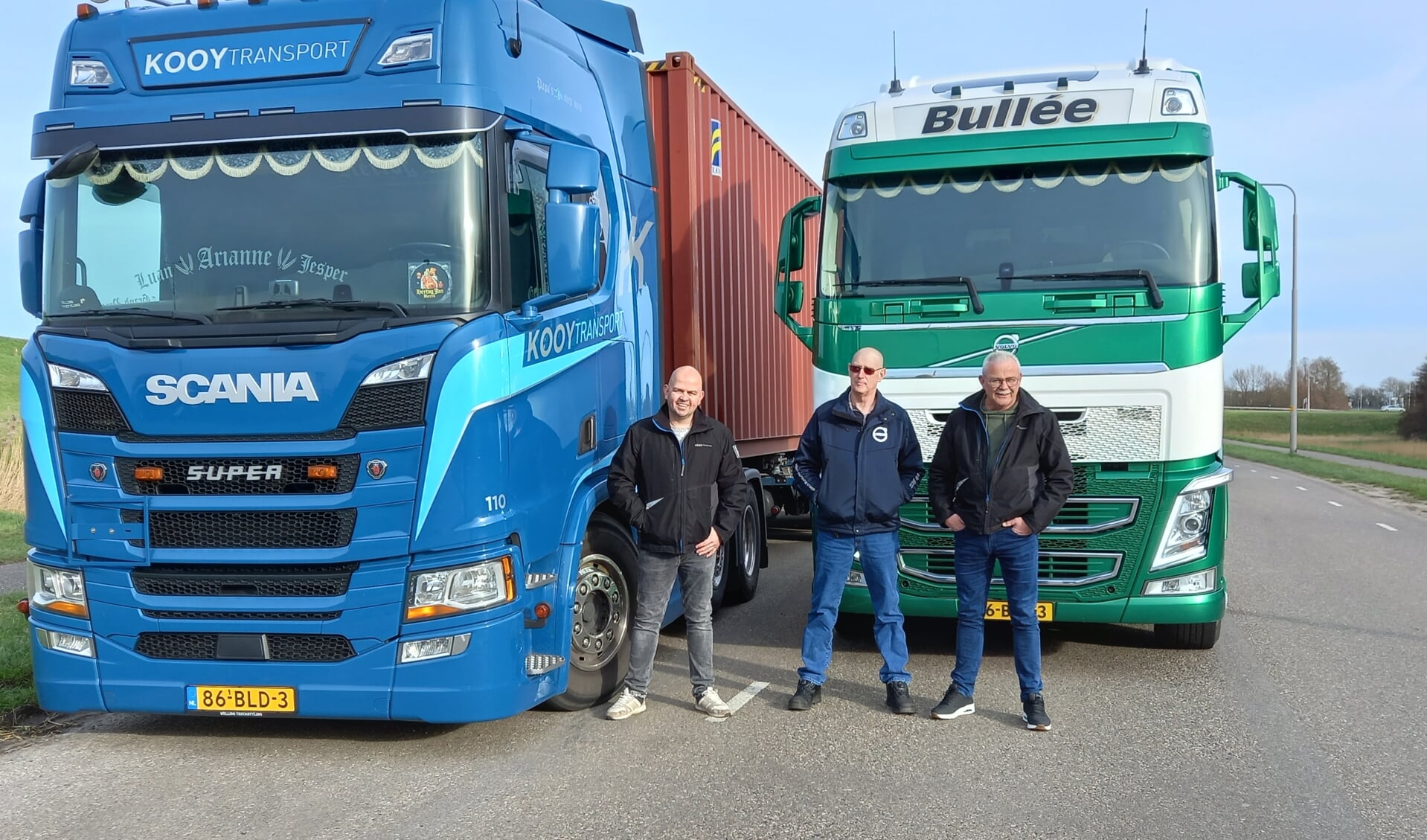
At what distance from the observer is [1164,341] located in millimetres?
6441

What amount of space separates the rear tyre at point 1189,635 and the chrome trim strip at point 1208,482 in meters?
0.95

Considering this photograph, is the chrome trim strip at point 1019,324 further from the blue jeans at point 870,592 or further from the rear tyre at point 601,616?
the rear tyre at point 601,616

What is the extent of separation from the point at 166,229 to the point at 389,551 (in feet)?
5.77

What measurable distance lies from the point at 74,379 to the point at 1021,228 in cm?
497

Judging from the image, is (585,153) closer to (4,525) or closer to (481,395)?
(481,395)

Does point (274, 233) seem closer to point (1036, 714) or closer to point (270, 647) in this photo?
point (270, 647)

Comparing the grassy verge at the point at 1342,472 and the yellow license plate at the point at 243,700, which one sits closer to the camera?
the yellow license plate at the point at 243,700

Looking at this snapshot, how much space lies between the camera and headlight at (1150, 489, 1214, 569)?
6.52 metres

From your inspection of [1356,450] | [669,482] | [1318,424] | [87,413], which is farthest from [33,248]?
[1318,424]

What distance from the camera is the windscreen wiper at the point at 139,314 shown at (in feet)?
16.3

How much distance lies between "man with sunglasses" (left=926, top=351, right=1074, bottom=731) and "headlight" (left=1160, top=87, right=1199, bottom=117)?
6.49 feet

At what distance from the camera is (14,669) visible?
6371 millimetres

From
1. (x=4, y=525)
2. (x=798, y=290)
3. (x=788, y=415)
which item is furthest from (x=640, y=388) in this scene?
(x=4, y=525)

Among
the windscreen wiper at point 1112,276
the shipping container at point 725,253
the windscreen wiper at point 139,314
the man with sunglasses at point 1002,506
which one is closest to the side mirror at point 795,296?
the shipping container at point 725,253
